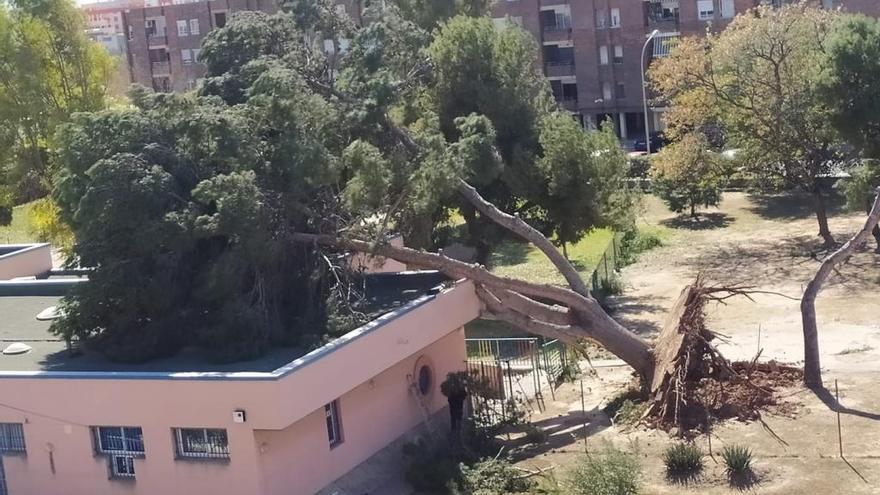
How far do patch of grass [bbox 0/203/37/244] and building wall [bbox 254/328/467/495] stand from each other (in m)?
29.4

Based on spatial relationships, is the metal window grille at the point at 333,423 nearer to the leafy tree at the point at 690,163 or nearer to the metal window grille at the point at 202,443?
the metal window grille at the point at 202,443

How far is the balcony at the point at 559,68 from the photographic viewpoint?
237 feet

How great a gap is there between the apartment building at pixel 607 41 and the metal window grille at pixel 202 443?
49.1m

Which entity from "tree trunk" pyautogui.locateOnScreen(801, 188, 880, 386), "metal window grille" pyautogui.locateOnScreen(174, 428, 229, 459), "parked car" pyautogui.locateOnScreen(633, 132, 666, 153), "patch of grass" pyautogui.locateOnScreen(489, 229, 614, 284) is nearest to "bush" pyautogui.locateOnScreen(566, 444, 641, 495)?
"metal window grille" pyautogui.locateOnScreen(174, 428, 229, 459)

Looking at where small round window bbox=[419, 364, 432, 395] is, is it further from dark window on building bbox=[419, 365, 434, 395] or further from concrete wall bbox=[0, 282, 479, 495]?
concrete wall bbox=[0, 282, 479, 495]

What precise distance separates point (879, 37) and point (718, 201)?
12.3 metres

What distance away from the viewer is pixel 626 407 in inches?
1033

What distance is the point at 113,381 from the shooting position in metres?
21.1

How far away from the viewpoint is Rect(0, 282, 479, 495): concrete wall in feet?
67.6

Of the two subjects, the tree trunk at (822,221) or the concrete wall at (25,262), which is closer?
the concrete wall at (25,262)

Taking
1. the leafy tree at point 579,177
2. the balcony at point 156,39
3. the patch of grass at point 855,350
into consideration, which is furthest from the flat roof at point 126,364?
the balcony at point 156,39

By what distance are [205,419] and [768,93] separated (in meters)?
27.7

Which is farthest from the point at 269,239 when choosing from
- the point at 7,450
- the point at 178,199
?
the point at 7,450

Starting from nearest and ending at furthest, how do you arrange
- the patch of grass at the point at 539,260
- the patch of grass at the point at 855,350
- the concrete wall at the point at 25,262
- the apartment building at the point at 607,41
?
the patch of grass at the point at 855,350 → the concrete wall at the point at 25,262 → the patch of grass at the point at 539,260 → the apartment building at the point at 607,41
